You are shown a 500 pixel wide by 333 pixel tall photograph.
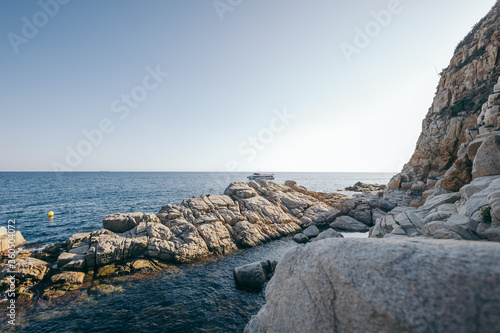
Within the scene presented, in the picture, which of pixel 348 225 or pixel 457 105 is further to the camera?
pixel 457 105

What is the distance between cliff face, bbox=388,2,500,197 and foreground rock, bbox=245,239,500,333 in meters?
27.4

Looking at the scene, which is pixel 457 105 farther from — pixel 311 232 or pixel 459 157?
pixel 311 232

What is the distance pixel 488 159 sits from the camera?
13.1m

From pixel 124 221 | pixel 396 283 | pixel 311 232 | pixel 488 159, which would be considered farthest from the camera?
pixel 311 232

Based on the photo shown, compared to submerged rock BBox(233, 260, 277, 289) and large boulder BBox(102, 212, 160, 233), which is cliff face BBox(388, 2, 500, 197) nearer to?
submerged rock BBox(233, 260, 277, 289)

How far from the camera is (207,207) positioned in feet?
81.7

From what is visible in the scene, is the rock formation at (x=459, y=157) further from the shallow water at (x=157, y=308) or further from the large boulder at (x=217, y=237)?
the large boulder at (x=217, y=237)

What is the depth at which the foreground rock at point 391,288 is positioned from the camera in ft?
10.9

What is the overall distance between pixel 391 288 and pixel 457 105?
136 ft

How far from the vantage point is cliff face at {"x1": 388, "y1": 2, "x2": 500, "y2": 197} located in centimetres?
2759

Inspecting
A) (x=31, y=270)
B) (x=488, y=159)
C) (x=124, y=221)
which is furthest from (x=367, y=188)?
(x=31, y=270)

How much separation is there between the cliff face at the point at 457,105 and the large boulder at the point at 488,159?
12829 millimetres

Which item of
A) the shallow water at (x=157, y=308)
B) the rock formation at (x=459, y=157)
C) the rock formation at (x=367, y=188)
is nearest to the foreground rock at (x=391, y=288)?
the rock formation at (x=459, y=157)

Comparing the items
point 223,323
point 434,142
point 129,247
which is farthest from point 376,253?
point 434,142
